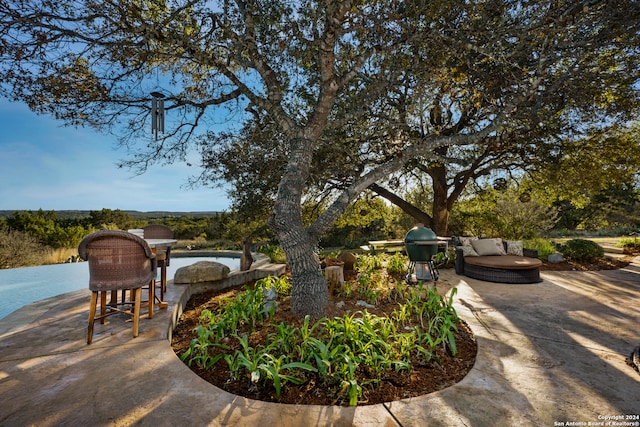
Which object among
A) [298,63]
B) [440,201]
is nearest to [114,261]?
[298,63]

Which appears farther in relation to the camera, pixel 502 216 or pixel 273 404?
pixel 502 216

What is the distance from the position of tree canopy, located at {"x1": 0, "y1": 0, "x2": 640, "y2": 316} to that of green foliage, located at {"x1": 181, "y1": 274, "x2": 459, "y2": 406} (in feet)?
2.89

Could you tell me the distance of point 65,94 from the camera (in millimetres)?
4777

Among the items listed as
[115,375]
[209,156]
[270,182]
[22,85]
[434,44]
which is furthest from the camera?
[270,182]

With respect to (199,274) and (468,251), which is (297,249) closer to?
(199,274)

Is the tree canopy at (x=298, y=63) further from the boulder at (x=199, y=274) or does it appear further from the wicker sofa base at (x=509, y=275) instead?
the wicker sofa base at (x=509, y=275)

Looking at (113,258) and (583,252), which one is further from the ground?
(113,258)

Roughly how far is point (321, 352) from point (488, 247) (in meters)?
6.63

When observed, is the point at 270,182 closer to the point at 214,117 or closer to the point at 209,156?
the point at 209,156

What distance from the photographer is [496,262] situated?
21.7 feet

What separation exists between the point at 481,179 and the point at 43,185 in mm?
19467

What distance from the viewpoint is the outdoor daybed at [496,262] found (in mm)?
6348

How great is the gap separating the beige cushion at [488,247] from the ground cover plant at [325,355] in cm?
420

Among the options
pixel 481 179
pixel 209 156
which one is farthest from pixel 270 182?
pixel 481 179
